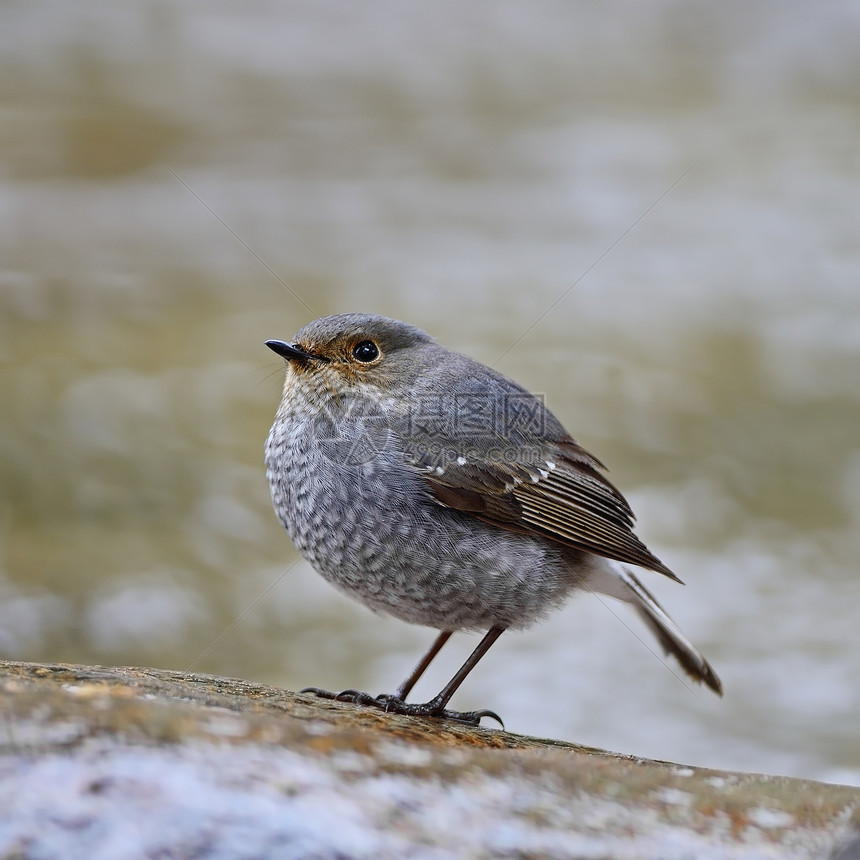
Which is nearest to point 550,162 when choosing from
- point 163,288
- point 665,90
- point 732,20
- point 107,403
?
point 665,90

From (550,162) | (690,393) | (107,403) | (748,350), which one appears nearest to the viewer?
(107,403)

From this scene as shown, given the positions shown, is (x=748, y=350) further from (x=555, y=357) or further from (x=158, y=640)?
(x=158, y=640)

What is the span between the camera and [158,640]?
8.35m

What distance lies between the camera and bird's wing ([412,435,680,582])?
4.53m

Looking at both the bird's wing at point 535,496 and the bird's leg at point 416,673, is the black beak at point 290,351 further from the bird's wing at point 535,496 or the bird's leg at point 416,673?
the bird's leg at point 416,673

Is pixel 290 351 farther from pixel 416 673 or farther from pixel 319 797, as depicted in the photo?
pixel 319 797

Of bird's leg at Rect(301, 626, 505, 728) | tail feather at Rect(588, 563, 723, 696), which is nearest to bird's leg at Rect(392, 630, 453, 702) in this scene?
bird's leg at Rect(301, 626, 505, 728)

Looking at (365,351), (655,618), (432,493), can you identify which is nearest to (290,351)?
(365,351)

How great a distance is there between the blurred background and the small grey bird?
0.66m

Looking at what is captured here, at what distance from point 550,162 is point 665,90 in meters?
2.78

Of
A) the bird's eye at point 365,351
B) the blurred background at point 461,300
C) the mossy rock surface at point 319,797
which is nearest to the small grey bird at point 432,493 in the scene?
the bird's eye at point 365,351

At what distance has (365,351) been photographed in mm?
4871

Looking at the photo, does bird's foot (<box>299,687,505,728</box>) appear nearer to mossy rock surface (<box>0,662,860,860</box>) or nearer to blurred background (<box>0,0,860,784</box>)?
mossy rock surface (<box>0,662,860,860</box>)

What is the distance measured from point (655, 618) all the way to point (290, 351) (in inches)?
86.4
